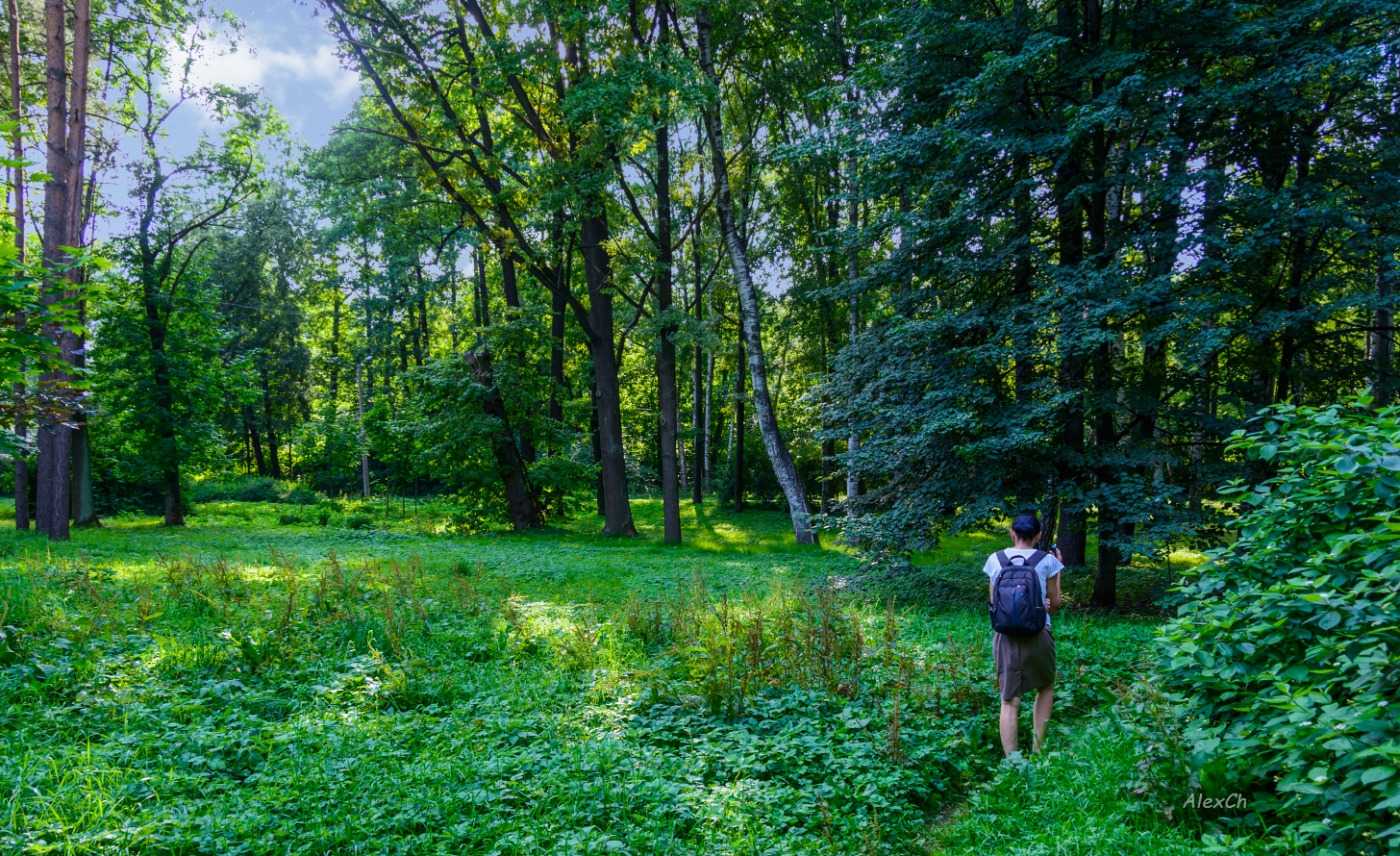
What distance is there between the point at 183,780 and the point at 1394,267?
37.4 ft

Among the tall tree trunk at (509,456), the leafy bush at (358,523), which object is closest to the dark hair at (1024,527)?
A: the tall tree trunk at (509,456)

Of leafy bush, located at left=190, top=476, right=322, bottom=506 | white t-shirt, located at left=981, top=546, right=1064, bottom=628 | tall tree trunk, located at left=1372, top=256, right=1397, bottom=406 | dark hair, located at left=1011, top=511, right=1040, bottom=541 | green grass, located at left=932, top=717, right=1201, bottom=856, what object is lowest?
green grass, located at left=932, top=717, right=1201, bottom=856

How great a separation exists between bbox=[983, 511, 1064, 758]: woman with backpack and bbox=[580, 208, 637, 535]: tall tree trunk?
41.2 ft

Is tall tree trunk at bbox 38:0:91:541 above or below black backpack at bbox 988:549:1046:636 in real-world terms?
above

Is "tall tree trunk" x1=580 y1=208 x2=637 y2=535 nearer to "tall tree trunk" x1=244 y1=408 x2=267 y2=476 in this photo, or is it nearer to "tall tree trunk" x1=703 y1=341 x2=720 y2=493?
"tall tree trunk" x1=703 y1=341 x2=720 y2=493

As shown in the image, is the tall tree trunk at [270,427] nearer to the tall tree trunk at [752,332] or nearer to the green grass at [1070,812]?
the tall tree trunk at [752,332]

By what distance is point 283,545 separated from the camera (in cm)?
1397

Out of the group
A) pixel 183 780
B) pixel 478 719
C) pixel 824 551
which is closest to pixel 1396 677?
pixel 478 719

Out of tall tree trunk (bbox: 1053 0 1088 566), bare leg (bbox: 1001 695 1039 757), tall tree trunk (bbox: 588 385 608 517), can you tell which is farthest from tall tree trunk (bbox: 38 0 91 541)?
tall tree trunk (bbox: 1053 0 1088 566)

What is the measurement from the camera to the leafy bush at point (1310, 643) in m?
2.48

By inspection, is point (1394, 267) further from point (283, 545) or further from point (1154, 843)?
point (283, 545)

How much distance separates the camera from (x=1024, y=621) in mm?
4594

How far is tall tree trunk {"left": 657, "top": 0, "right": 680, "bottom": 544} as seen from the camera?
15438 mm

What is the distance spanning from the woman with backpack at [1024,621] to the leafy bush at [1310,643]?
2.87 feet
